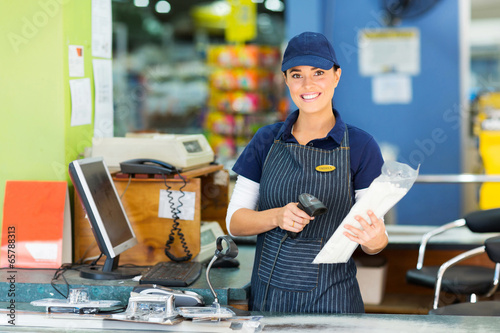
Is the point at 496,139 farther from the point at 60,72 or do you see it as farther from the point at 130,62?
the point at 130,62

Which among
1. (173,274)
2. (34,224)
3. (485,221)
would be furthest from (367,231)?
(34,224)

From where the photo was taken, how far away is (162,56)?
977 cm

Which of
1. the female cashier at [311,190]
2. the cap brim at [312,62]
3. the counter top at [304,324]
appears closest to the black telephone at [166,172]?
the female cashier at [311,190]

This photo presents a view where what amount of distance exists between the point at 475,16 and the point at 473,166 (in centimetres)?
610

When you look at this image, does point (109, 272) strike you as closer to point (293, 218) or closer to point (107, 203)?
point (107, 203)

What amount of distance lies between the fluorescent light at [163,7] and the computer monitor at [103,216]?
7596mm

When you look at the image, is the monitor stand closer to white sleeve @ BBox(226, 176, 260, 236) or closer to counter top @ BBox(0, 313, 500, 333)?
counter top @ BBox(0, 313, 500, 333)

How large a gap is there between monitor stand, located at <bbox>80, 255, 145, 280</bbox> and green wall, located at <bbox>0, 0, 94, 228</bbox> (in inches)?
19.6

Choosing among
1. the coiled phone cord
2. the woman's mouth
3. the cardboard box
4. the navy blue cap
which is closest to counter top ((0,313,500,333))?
the coiled phone cord

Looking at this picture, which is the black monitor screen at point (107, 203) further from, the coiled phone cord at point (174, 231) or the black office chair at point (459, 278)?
the black office chair at point (459, 278)

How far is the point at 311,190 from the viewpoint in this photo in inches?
79.4

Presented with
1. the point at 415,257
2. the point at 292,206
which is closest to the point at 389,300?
the point at 415,257

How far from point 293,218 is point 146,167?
82 cm

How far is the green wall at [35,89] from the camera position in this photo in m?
2.56
